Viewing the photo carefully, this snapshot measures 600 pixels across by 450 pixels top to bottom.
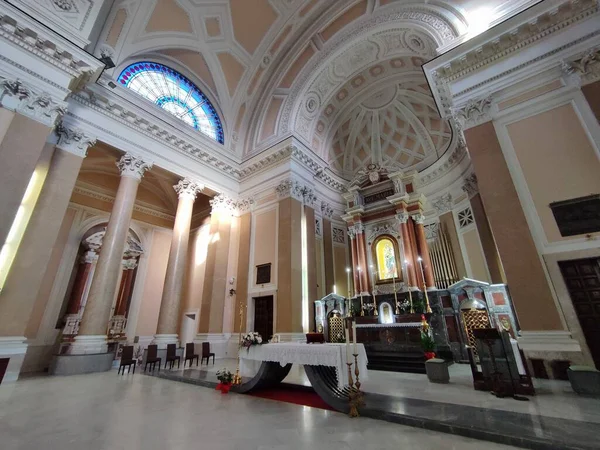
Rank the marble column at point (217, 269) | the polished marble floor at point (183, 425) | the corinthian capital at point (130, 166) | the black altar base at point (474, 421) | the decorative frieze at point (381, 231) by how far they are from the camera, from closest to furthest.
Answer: the black altar base at point (474, 421)
the polished marble floor at point (183, 425)
the corinthian capital at point (130, 166)
the marble column at point (217, 269)
the decorative frieze at point (381, 231)

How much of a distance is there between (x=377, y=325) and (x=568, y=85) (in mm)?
7512

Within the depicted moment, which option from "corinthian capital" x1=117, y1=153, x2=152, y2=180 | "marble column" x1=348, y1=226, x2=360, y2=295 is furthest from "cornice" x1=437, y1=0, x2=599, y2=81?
"corinthian capital" x1=117, y1=153, x2=152, y2=180

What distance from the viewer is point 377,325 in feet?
26.0

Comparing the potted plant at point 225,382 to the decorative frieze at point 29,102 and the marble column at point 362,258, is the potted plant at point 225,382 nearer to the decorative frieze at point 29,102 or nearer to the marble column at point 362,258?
the marble column at point 362,258

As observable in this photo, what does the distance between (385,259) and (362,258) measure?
3.22 ft

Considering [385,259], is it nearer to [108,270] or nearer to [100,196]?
[108,270]

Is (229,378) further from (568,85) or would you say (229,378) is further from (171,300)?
(568,85)

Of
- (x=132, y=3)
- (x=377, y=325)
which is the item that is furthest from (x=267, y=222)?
(x=132, y=3)

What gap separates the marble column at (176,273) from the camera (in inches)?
346

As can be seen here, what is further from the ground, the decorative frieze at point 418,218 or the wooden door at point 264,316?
the decorative frieze at point 418,218

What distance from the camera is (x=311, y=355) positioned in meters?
4.29

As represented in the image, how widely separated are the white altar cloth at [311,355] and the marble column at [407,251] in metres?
5.72

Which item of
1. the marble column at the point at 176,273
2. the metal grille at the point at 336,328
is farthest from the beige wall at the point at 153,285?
the metal grille at the point at 336,328

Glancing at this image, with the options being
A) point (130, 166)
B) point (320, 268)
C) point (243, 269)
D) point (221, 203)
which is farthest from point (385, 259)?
point (130, 166)
